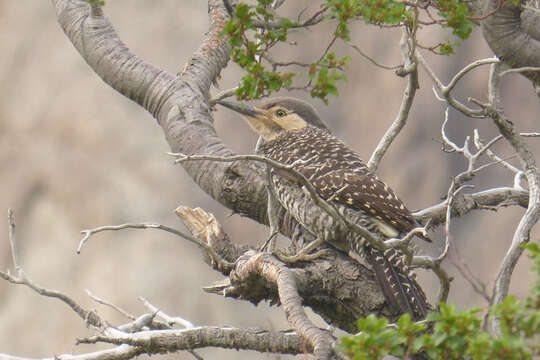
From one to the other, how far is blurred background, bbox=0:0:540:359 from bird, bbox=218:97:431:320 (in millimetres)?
8914

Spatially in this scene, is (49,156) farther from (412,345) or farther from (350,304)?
(412,345)

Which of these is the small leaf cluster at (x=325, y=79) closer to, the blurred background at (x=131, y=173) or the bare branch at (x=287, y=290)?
the bare branch at (x=287, y=290)

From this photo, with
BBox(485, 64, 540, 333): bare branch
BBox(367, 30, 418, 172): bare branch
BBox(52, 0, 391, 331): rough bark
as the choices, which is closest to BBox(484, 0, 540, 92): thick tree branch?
BBox(485, 64, 540, 333): bare branch

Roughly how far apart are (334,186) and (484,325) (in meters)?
1.89

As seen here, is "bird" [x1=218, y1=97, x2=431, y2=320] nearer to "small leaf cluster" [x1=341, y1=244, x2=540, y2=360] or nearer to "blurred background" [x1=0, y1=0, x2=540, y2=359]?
"small leaf cluster" [x1=341, y1=244, x2=540, y2=360]

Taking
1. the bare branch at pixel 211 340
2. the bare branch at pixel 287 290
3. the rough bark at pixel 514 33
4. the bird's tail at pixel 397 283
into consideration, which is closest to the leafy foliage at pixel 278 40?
the rough bark at pixel 514 33

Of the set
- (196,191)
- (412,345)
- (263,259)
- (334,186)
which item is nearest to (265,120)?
(334,186)

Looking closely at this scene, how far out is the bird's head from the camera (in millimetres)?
5184

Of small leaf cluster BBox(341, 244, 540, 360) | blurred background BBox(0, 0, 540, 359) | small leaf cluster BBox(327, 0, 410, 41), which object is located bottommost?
small leaf cluster BBox(341, 244, 540, 360)

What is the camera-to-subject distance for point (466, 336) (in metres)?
2.21

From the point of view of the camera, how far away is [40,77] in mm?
15125

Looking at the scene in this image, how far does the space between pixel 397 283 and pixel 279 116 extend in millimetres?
1896

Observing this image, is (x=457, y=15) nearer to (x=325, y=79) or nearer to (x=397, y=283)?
(x=325, y=79)

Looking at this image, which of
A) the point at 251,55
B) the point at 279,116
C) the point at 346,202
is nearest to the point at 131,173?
the point at 279,116
